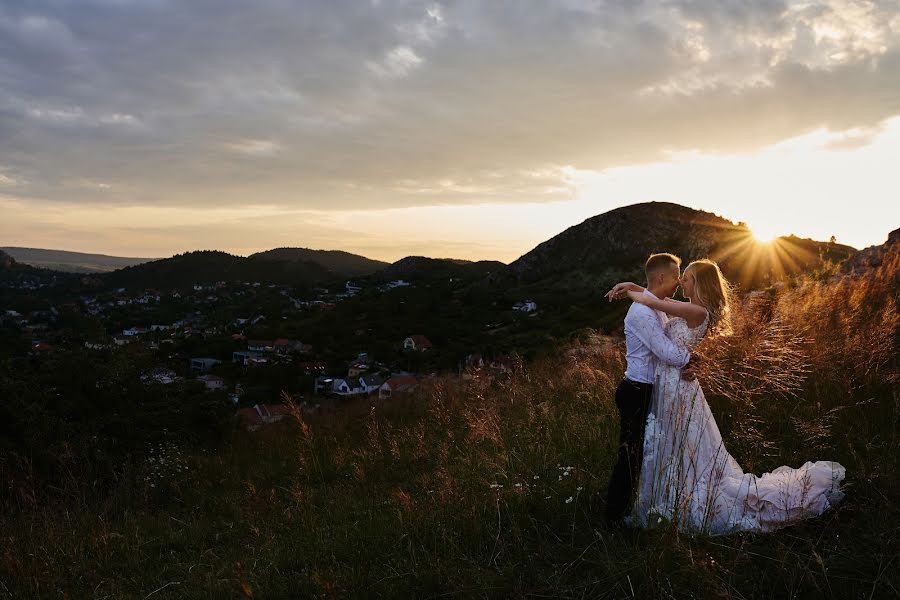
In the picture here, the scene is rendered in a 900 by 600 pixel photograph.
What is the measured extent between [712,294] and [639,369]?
30.1 inches

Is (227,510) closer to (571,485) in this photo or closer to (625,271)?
(571,485)

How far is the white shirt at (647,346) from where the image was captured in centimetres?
367

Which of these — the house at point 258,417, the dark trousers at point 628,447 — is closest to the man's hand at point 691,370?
the dark trousers at point 628,447

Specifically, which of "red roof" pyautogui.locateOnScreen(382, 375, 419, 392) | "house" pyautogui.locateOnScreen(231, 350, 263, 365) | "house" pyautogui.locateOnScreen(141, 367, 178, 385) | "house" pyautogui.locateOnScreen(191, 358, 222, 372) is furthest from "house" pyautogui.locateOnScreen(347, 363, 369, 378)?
"house" pyautogui.locateOnScreen(141, 367, 178, 385)

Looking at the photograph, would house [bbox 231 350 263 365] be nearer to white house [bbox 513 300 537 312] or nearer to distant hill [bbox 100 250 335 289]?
white house [bbox 513 300 537 312]

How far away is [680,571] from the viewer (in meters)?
2.74

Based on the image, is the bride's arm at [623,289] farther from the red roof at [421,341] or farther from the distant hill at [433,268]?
the distant hill at [433,268]

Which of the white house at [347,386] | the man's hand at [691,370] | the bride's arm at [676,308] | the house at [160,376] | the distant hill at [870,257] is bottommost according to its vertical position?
the white house at [347,386]

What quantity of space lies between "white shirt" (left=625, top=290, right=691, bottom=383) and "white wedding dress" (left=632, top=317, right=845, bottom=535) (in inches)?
3.4

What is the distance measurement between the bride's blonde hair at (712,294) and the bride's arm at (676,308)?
6.2 inches

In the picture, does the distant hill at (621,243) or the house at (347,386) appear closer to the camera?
the house at (347,386)

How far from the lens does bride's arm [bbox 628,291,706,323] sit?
145 inches

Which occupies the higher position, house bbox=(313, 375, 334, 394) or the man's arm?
the man's arm

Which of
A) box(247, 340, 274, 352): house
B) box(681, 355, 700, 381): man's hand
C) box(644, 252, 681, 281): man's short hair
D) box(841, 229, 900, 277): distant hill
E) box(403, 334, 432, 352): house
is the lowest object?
box(247, 340, 274, 352): house
